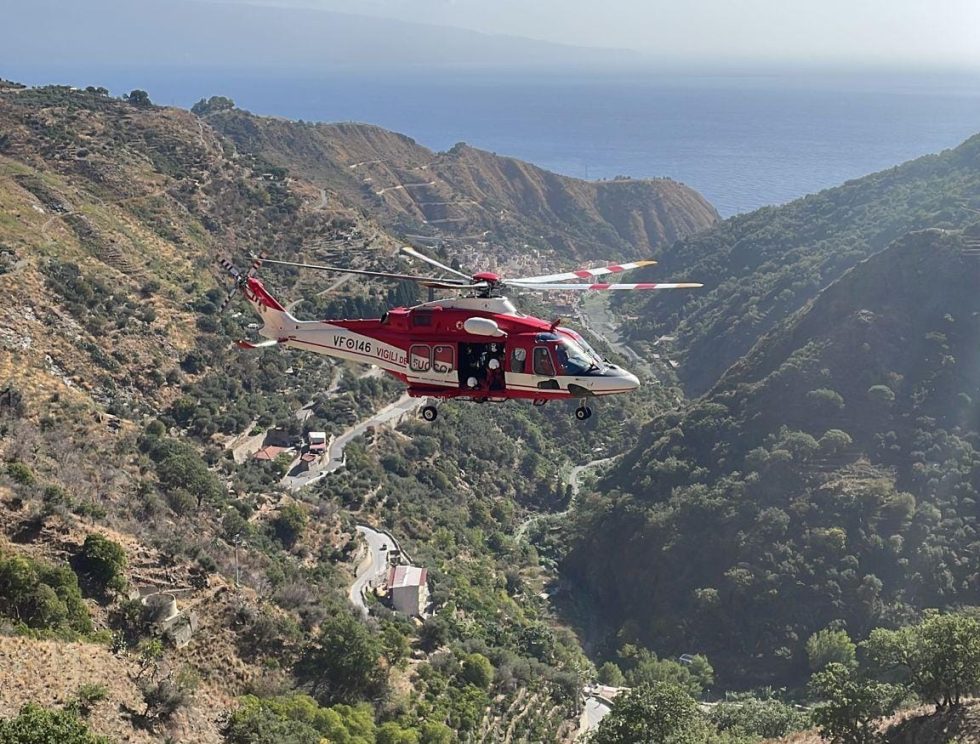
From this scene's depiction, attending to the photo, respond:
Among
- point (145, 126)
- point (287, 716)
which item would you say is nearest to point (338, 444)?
point (287, 716)

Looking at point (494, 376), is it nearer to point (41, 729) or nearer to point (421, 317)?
point (421, 317)

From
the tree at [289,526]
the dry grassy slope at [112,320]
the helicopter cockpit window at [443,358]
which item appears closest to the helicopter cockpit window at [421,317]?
the helicopter cockpit window at [443,358]

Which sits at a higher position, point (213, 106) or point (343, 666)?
point (213, 106)

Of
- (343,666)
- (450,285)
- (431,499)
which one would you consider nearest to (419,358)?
(450,285)

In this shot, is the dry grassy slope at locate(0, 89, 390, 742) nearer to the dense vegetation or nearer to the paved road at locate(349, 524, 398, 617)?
the dense vegetation

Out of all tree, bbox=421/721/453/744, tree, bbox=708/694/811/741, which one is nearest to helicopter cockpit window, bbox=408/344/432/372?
tree, bbox=421/721/453/744

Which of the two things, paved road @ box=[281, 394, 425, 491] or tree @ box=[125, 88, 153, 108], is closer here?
paved road @ box=[281, 394, 425, 491]

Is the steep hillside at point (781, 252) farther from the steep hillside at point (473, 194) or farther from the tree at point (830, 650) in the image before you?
the tree at point (830, 650)
